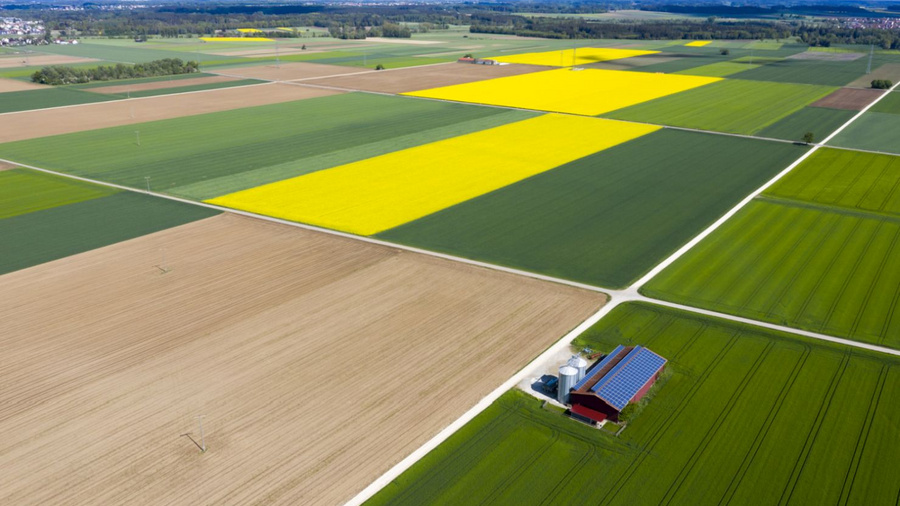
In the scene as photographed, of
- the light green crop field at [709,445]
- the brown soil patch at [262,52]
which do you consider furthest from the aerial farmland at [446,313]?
the brown soil patch at [262,52]

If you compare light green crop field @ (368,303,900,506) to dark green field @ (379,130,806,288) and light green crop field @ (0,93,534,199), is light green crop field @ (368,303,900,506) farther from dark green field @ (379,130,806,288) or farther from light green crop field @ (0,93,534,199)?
light green crop field @ (0,93,534,199)

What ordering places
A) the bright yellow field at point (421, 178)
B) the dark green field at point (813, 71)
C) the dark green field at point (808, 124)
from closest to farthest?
the bright yellow field at point (421, 178)
the dark green field at point (808, 124)
the dark green field at point (813, 71)

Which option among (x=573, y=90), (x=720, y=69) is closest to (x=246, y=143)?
(x=573, y=90)

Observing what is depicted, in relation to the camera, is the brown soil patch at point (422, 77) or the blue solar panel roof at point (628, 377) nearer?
the blue solar panel roof at point (628, 377)

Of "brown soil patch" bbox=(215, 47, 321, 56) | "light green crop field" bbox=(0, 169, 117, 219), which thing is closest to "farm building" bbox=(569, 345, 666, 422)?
"light green crop field" bbox=(0, 169, 117, 219)

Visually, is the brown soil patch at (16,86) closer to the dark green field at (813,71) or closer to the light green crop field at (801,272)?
the light green crop field at (801,272)

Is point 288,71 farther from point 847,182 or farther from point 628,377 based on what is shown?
point 628,377
